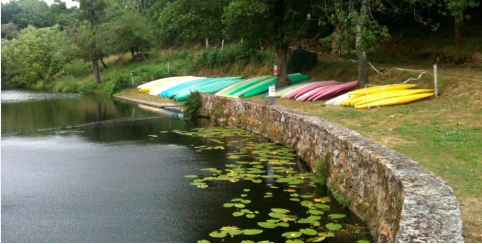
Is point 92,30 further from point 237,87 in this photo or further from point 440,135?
point 440,135

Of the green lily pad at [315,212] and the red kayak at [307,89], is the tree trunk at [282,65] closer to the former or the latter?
the red kayak at [307,89]

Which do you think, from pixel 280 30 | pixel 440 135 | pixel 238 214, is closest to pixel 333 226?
pixel 238 214

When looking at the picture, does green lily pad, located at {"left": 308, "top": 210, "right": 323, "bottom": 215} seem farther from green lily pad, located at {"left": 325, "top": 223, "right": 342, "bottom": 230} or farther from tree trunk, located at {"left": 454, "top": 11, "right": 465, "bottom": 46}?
tree trunk, located at {"left": 454, "top": 11, "right": 465, "bottom": 46}

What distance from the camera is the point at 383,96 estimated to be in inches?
601

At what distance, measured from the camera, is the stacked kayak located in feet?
48.8

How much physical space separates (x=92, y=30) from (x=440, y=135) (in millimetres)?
38002

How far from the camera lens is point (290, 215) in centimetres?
708

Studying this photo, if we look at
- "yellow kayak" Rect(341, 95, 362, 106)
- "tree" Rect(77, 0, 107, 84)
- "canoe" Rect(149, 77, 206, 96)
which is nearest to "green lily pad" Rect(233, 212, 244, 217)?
"yellow kayak" Rect(341, 95, 362, 106)

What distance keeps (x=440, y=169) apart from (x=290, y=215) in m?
2.40

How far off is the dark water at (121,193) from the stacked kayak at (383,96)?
3.67 m

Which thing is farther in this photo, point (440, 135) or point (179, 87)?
point (179, 87)

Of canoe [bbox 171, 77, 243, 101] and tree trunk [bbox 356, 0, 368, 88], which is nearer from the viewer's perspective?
tree trunk [bbox 356, 0, 368, 88]

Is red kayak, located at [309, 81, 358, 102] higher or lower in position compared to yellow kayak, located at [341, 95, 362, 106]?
higher

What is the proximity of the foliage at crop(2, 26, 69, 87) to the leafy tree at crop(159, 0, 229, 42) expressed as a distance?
103 ft
